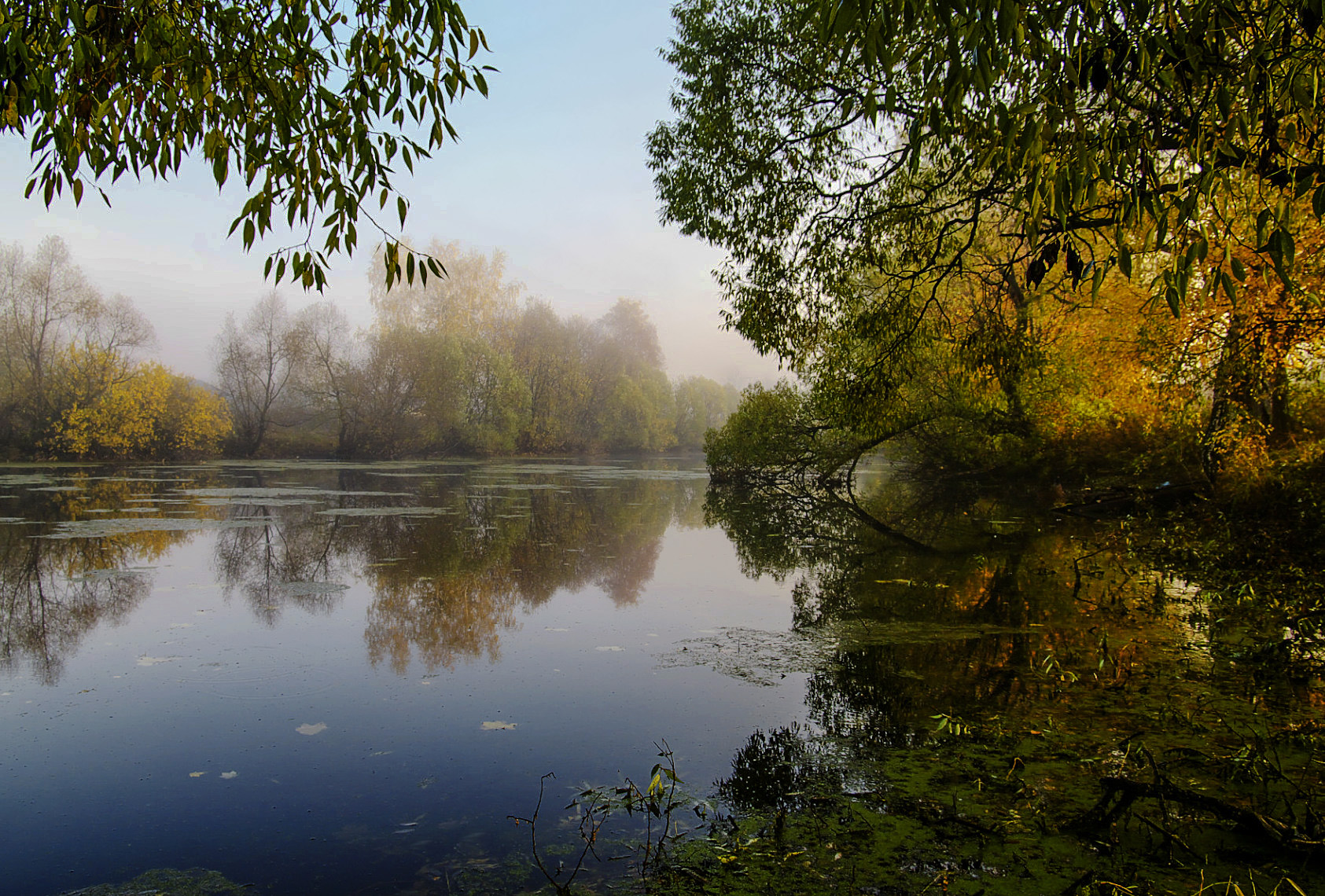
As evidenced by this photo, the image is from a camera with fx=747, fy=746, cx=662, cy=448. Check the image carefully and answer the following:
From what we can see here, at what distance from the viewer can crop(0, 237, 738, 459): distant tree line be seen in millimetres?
30766

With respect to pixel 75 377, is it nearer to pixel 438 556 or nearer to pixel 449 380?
pixel 449 380

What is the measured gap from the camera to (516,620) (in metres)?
7.22

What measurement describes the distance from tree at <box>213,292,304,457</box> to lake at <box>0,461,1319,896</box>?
90.2 feet

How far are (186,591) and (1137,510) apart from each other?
16007mm

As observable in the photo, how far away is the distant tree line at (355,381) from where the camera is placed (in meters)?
A: 30.8

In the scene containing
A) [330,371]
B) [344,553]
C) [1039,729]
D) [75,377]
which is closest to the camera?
[1039,729]

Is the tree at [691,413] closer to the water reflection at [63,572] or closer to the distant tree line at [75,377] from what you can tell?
the distant tree line at [75,377]

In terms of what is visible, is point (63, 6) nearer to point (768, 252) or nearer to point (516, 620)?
point (516, 620)

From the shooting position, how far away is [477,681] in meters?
5.45

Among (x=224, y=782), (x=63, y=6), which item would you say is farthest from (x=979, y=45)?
(x=224, y=782)

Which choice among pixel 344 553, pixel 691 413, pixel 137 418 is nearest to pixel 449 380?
pixel 137 418

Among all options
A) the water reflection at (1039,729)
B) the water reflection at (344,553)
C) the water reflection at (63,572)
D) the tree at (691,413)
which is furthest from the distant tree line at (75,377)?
the tree at (691,413)

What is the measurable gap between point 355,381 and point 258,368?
15.4ft

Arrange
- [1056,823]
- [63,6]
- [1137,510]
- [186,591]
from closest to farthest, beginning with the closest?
[1056,823] < [63,6] < [186,591] < [1137,510]
